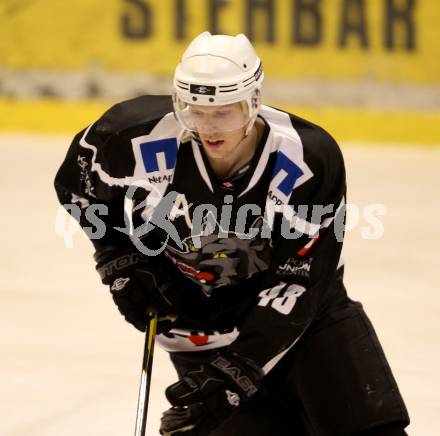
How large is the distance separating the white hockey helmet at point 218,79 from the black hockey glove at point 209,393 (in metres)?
0.57

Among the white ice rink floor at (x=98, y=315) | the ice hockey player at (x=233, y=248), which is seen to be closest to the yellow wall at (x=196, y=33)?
the white ice rink floor at (x=98, y=315)

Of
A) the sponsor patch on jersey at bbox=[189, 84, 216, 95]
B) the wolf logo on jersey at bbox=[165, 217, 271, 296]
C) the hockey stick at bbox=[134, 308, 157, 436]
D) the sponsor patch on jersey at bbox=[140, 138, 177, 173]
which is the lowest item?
the hockey stick at bbox=[134, 308, 157, 436]

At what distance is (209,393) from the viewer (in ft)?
8.75

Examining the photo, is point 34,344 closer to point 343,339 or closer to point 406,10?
point 343,339

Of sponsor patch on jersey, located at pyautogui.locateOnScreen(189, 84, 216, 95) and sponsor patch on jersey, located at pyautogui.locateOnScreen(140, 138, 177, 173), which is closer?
sponsor patch on jersey, located at pyautogui.locateOnScreen(189, 84, 216, 95)

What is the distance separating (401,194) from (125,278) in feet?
14.1

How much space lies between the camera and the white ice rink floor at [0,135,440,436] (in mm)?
3787

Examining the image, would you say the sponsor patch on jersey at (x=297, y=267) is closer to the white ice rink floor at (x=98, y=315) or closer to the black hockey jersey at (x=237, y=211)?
the black hockey jersey at (x=237, y=211)

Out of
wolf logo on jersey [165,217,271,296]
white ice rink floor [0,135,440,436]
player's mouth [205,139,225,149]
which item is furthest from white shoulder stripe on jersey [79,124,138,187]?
white ice rink floor [0,135,440,436]

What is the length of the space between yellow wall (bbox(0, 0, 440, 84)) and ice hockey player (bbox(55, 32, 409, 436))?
558 cm

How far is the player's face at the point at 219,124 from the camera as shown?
265 centimetres

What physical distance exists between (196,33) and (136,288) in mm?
5776

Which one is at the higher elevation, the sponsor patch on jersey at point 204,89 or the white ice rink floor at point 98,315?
the sponsor patch on jersey at point 204,89

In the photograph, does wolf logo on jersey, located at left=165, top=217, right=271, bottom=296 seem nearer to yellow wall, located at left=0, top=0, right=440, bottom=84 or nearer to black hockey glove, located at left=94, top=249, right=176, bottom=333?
black hockey glove, located at left=94, top=249, right=176, bottom=333
